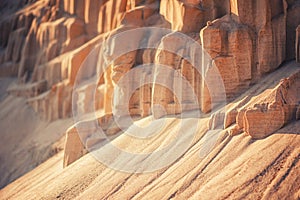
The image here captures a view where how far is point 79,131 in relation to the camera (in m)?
25.1

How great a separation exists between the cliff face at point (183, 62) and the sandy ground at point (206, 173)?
53 cm

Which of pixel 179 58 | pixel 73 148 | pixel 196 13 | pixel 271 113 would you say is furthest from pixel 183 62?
pixel 73 148

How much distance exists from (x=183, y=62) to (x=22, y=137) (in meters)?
17.2

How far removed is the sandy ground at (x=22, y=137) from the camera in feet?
102

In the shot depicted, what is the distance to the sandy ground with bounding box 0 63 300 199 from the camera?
15992 millimetres

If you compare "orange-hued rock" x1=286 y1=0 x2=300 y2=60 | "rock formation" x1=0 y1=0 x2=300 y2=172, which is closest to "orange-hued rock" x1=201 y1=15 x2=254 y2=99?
"rock formation" x1=0 y1=0 x2=300 y2=172

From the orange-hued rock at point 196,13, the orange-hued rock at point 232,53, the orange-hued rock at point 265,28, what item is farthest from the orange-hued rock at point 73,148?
the orange-hued rock at point 265,28

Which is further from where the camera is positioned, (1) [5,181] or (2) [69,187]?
(1) [5,181]

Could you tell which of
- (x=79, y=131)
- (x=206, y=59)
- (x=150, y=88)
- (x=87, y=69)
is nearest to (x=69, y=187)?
(x=79, y=131)

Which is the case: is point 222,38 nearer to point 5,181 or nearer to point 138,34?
point 138,34

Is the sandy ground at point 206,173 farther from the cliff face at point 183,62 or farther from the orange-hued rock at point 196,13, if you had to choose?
the orange-hued rock at point 196,13

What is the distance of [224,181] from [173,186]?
202 cm

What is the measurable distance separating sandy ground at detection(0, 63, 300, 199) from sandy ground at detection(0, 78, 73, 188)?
7966mm

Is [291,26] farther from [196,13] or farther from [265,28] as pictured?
[196,13]
